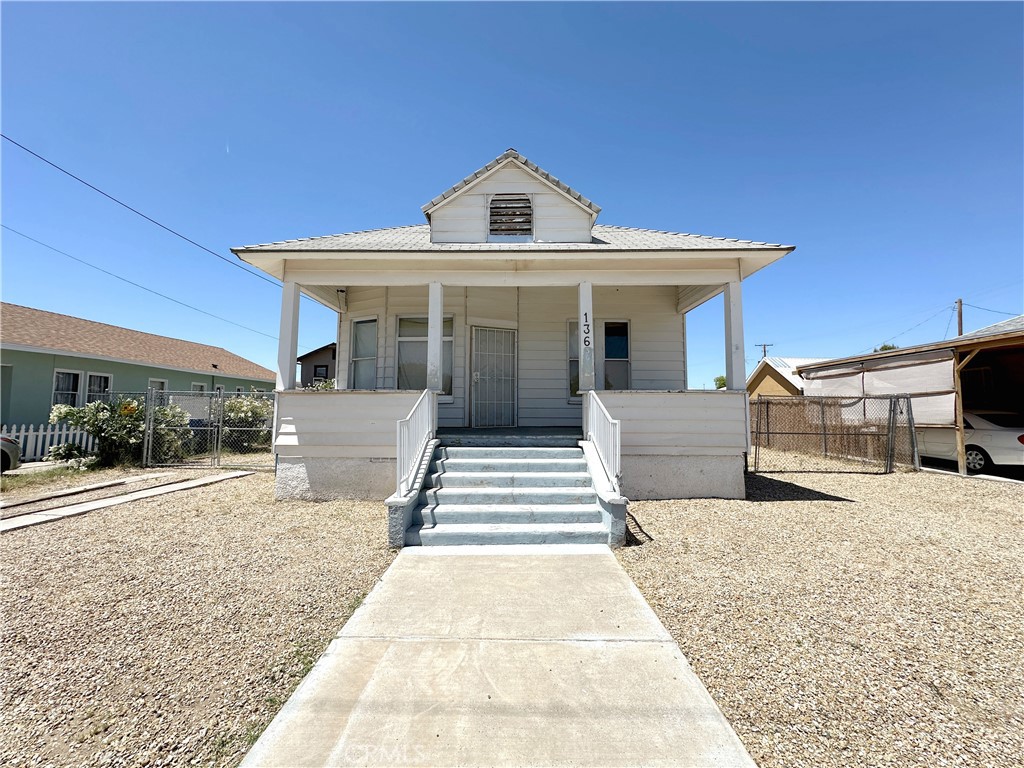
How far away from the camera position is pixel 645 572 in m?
4.14

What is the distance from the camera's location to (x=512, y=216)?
832 cm

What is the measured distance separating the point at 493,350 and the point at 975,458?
11511 millimetres

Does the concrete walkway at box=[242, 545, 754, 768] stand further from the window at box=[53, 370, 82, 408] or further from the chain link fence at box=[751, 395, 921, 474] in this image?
the window at box=[53, 370, 82, 408]

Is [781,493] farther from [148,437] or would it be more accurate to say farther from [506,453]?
[148,437]

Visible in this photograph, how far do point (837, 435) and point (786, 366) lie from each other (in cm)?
1120

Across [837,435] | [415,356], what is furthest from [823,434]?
[415,356]

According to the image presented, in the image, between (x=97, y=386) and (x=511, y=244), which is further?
(x=97, y=386)

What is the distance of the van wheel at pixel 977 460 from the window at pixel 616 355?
27.4 feet

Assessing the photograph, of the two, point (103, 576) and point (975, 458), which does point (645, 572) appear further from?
point (975, 458)

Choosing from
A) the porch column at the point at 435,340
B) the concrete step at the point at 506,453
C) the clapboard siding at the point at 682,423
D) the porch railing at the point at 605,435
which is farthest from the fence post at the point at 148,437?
the clapboard siding at the point at 682,423

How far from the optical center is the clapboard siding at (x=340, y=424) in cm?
693

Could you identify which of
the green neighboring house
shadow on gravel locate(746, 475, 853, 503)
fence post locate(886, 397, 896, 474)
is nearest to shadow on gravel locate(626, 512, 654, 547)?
shadow on gravel locate(746, 475, 853, 503)

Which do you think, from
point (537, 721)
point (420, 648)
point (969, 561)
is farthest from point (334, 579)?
point (969, 561)

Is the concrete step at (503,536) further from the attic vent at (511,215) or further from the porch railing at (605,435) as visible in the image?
the attic vent at (511,215)
